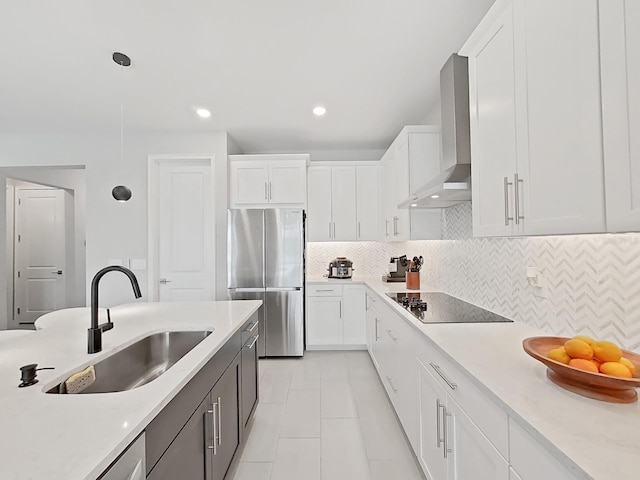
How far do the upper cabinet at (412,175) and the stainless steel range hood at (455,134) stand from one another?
794 mm

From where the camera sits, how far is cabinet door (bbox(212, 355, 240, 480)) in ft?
4.93

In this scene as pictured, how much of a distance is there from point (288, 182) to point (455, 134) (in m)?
2.46

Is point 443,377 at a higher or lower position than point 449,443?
higher

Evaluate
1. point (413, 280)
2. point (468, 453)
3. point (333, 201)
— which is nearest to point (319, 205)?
point (333, 201)

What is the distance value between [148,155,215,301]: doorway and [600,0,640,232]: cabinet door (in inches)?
149

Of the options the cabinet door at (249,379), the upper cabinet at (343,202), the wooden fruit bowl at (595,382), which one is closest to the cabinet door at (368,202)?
the upper cabinet at (343,202)

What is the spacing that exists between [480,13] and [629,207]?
5.82ft

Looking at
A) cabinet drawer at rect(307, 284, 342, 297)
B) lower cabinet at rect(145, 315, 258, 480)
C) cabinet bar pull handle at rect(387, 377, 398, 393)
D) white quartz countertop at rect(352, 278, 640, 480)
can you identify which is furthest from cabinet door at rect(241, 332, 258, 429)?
cabinet drawer at rect(307, 284, 342, 297)

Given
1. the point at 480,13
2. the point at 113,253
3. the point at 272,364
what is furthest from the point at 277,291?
the point at 480,13

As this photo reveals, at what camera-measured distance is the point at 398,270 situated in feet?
12.8

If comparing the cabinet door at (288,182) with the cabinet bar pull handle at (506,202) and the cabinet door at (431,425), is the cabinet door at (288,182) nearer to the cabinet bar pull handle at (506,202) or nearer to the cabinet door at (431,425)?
the cabinet door at (431,425)

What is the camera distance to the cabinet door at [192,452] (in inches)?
39.3

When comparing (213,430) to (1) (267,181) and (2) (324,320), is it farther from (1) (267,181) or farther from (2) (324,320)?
(1) (267,181)

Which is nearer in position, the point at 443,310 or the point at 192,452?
the point at 192,452
